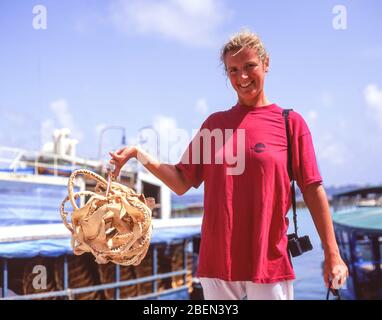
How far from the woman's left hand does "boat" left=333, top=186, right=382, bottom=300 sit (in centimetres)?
912

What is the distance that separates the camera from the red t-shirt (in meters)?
2.03

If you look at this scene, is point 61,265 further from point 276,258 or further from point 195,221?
point 276,258

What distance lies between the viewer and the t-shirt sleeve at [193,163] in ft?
7.38

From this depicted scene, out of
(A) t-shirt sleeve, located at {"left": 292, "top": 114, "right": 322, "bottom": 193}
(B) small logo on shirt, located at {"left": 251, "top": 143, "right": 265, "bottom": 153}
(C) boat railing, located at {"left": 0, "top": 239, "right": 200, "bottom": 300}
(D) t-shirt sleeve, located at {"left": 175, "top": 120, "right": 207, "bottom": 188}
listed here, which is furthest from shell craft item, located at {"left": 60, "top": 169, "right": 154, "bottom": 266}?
(C) boat railing, located at {"left": 0, "top": 239, "right": 200, "bottom": 300}

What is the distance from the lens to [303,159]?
2.12 metres

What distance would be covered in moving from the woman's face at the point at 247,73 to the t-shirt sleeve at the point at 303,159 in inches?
8.1

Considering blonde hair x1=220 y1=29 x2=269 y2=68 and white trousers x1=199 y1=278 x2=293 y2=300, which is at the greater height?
blonde hair x1=220 y1=29 x2=269 y2=68

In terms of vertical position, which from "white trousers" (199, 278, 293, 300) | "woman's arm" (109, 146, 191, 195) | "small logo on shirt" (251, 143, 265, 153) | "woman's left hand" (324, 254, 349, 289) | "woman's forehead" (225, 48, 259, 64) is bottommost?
"white trousers" (199, 278, 293, 300)

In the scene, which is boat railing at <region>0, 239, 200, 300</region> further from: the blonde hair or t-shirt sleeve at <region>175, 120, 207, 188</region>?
the blonde hair

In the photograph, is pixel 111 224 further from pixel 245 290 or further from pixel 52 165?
pixel 52 165
